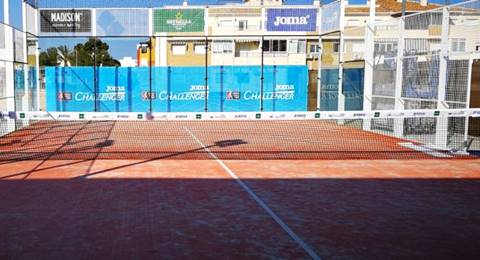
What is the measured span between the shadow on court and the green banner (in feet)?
51.0

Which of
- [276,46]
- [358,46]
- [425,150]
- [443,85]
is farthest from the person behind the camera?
[276,46]

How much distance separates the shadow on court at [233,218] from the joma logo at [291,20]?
15867 millimetres

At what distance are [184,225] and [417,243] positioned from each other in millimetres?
2893

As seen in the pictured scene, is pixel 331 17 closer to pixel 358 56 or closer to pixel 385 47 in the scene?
pixel 358 56

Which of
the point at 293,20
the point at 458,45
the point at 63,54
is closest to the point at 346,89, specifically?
the point at 293,20

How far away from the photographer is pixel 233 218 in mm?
7320

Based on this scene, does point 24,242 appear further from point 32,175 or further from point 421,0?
point 421,0

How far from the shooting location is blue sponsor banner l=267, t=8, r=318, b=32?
81.9 feet

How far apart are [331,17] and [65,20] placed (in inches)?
480

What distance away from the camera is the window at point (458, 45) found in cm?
1505

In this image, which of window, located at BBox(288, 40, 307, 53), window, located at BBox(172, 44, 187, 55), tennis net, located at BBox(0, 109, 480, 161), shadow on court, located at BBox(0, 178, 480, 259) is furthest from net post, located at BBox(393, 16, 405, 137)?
window, located at BBox(172, 44, 187, 55)

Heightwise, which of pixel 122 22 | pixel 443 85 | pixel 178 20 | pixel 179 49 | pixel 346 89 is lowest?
pixel 346 89

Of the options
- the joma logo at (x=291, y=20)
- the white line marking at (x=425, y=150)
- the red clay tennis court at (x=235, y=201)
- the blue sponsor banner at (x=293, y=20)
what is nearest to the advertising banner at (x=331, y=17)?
the blue sponsor banner at (x=293, y=20)

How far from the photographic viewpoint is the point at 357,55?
76.1 ft
